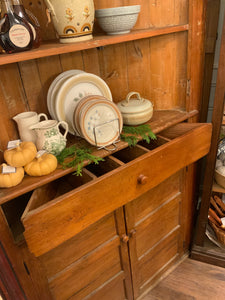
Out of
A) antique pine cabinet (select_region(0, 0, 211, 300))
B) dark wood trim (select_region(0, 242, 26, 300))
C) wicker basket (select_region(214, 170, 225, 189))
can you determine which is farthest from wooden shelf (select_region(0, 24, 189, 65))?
wicker basket (select_region(214, 170, 225, 189))

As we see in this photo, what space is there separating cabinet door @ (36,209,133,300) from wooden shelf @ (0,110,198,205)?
328 millimetres

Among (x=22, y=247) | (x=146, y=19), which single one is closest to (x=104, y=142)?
(x=22, y=247)

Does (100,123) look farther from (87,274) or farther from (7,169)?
(87,274)

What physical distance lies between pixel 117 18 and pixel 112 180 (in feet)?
2.13

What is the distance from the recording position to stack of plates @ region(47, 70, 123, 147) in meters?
1.04

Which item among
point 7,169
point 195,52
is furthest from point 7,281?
point 195,52

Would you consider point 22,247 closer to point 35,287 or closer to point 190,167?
point 35,287

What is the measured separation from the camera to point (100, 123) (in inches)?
42.4

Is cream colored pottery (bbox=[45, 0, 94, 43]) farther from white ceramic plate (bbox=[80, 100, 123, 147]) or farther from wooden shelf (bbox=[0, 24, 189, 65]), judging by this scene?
white ceramic plate (bbox=[80, 100, 123, 147])

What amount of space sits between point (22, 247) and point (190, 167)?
102 cm

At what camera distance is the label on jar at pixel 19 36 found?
816mm

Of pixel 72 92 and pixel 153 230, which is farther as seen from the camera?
pixel 153 230

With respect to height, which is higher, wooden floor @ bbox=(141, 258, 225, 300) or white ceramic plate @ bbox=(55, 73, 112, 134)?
white ceramic plate @ bbox=(55, 73, 112, 134)

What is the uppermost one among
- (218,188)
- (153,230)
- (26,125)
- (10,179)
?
(26,125)
